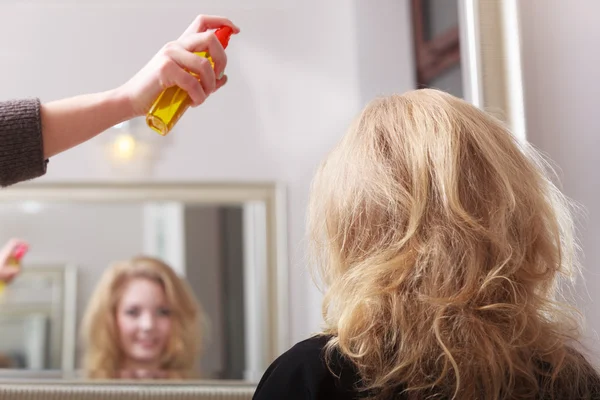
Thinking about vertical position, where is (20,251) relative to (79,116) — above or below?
below

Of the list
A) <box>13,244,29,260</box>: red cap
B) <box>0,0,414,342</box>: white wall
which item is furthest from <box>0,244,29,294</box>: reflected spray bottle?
<box>0,0,414,342</box>: white wall

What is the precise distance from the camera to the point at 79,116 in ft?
2.24

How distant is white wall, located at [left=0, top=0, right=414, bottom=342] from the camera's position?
981 millimetres

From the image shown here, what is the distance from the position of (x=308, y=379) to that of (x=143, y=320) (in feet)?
1.84

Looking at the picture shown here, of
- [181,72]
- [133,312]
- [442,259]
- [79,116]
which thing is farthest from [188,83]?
[133,312]

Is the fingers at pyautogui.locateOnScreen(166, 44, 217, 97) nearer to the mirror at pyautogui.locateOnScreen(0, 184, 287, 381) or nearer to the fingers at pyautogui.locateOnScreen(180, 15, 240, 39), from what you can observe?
the fingers at pyautogui.locateOnScreen(180, 15, 240, 39)

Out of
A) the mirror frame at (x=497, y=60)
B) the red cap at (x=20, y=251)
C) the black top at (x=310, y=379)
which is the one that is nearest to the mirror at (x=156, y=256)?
the red cap at (x=20, y=251)

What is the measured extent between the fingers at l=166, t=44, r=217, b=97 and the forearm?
7cm

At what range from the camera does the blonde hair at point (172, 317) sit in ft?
3.33

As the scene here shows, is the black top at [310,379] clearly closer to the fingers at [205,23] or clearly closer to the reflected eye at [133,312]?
the fingers at [205,23]

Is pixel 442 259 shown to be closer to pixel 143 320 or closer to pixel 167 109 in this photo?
pixel 167 109

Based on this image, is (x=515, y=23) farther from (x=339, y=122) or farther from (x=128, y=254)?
(x=128, y=254)

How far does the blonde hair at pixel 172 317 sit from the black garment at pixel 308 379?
484mm

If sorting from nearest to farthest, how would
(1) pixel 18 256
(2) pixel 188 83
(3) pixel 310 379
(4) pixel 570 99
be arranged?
(3) pixel 310 379 < (2) pixel 188 83 < (4) pixel 570 99 < (1) pixel 18 256
